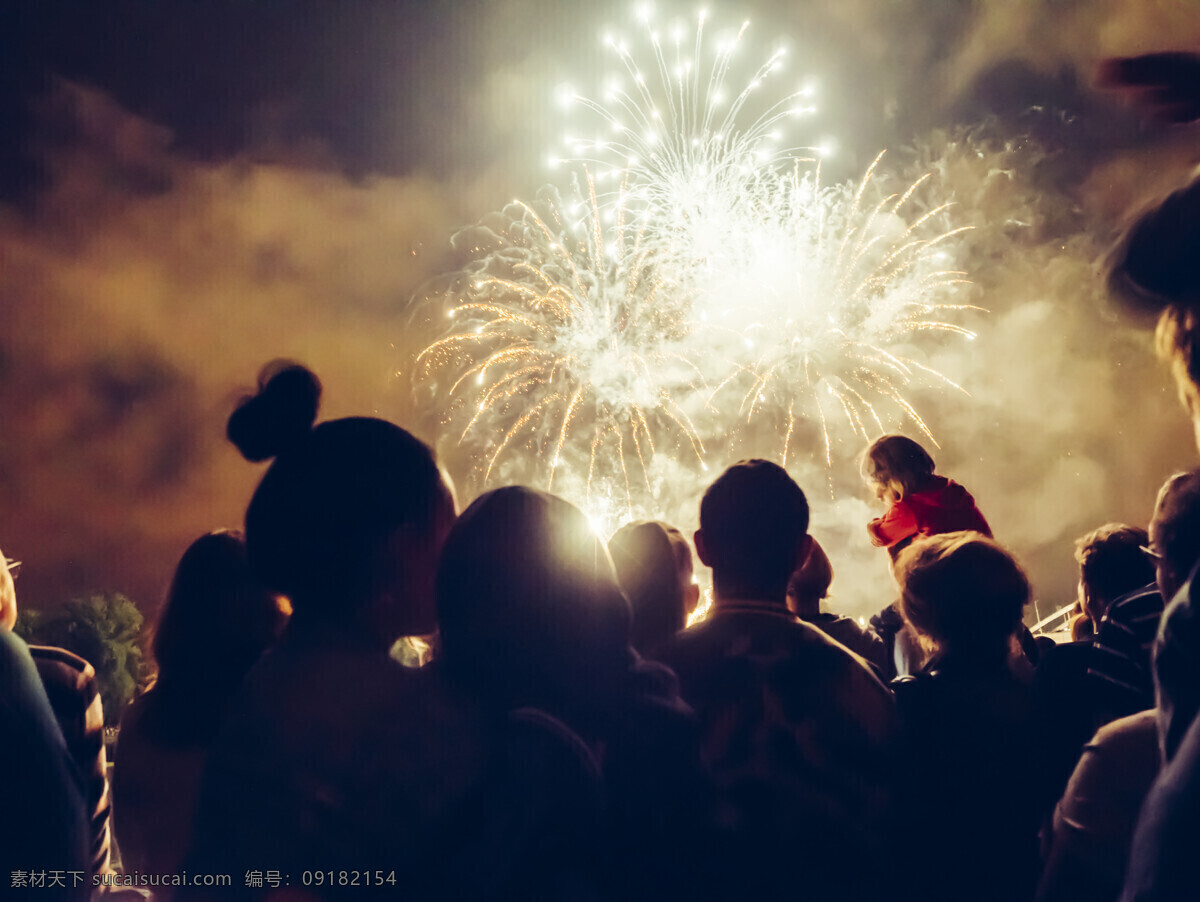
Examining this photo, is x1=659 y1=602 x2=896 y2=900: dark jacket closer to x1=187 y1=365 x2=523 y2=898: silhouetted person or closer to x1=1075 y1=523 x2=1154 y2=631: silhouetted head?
x1=187 y1=365 x2=523 y2=898: silhouetted person

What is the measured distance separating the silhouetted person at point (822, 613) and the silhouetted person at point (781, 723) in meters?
1.11

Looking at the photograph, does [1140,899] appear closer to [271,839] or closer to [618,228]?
[271,839]

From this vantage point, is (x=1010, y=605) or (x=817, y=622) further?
(x=817, y=622)

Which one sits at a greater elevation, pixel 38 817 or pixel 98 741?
pixel 98 741

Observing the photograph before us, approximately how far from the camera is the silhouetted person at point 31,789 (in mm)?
1586

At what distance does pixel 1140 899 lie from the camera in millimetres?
891

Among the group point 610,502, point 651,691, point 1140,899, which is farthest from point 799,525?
point 610,502

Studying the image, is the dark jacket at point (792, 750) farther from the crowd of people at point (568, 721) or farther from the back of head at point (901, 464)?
the back of head at point (901, 464)

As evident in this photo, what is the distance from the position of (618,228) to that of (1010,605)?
11793mm

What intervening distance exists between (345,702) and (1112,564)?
346 centimetres

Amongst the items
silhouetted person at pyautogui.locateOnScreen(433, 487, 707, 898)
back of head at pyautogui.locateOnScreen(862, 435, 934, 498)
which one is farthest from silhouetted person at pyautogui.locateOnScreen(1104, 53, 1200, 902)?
back of head at pyautogui.locateOnScreen(862, 435, 934, 498)

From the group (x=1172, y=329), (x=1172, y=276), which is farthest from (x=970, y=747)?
(x=1172, y=276)

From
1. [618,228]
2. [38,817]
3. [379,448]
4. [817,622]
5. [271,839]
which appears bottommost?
[271,839]

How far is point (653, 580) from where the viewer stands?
9.87 feet
